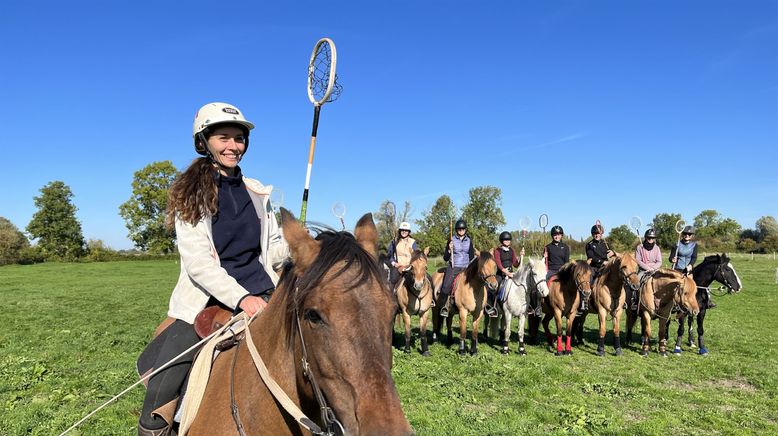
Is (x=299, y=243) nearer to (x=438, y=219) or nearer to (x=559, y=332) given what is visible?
(x=559, y=332)

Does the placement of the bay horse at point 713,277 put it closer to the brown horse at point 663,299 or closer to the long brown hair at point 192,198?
the brown horse at point 663,299

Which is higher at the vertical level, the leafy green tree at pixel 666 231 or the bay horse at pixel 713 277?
the leafy green tree at pixel 666 231

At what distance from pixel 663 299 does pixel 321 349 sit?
13689 mm

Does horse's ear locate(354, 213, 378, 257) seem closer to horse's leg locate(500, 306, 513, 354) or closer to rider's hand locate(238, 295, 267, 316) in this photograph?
rider's hand locate(238, 295, 267, 316)

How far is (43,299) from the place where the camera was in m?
22.0

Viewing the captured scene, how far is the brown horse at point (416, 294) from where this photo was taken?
11953mm

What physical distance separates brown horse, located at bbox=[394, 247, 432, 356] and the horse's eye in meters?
9.67

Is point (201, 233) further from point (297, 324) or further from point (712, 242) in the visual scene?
point (712, 242)

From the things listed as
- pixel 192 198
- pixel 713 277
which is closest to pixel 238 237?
pixel 192 198

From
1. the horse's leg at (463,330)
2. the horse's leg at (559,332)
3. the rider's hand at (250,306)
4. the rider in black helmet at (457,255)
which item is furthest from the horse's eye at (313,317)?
the horse's leg at (559,332)

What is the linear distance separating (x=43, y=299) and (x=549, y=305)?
76.4 feet

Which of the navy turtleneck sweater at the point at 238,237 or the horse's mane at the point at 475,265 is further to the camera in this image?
the horse's mane at the point at 475,265

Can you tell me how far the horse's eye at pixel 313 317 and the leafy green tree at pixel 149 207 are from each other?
65923 millimetres

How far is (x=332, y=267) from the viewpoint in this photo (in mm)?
2033
